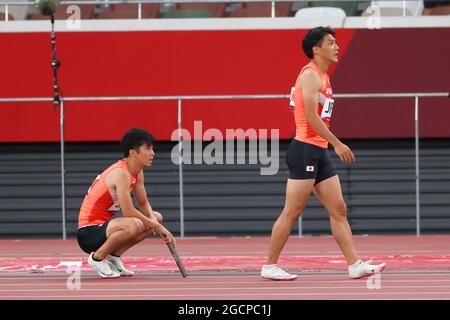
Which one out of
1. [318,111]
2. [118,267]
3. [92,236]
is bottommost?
[118,267]

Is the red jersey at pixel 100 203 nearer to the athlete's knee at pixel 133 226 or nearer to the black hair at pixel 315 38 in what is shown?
the athlete's knee at pixel 133 226

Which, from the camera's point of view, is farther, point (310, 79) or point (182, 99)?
point (182, 99)

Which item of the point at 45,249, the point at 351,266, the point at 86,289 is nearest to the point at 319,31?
the point at 351,266

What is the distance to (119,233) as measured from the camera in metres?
9.44

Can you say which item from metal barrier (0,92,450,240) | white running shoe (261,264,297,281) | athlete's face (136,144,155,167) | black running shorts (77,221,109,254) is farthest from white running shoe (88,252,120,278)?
metal barrier (0,92,450,240)

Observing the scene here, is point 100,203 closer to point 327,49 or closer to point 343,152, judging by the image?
point 343,152

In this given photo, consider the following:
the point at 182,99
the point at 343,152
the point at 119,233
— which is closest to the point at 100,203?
the point at 119,233

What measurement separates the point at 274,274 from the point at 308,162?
36.2 inches

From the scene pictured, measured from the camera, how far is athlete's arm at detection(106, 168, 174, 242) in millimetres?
9383

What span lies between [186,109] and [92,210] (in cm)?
633

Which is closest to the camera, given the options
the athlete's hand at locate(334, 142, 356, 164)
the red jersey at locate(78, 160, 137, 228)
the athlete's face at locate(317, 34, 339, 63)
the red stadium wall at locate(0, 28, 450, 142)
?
the athlete's hand at locate(334, 142, 356, 164)

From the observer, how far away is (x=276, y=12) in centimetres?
1634

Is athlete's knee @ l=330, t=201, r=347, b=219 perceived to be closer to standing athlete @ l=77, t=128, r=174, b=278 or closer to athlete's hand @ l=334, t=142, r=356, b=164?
athlete's hand @ l=334, t=142, r=356, b=164

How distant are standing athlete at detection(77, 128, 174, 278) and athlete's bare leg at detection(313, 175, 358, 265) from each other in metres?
1.30
